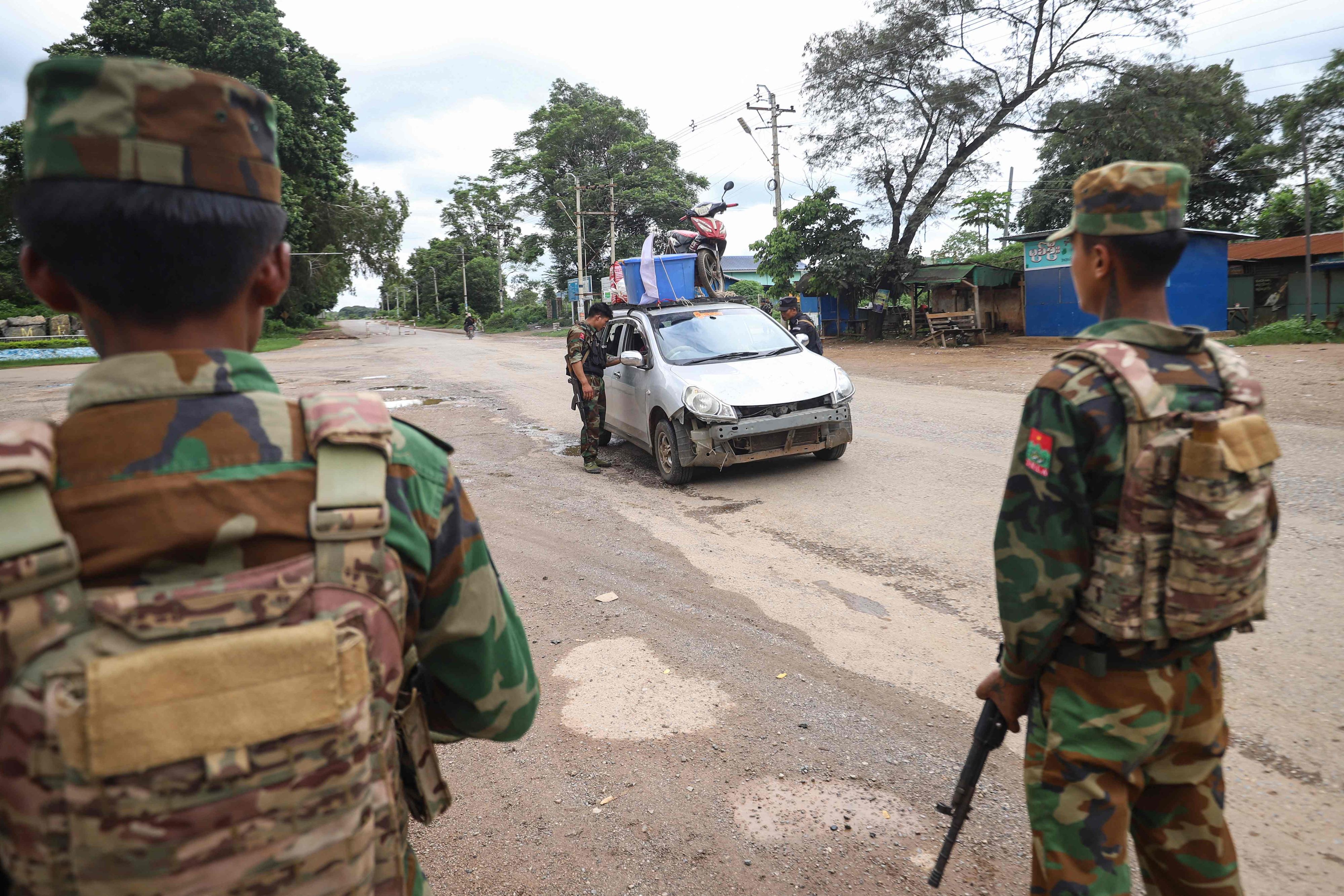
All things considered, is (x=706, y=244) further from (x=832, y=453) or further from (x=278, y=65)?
(x=278, y=65)

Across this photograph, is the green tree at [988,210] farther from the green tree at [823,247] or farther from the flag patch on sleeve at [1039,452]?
the flag patch on sleeve at [1039,452]

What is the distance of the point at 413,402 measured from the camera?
14617 mm

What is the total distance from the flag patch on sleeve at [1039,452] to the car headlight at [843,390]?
553 centimetres

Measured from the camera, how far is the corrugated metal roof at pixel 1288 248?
2447 cm

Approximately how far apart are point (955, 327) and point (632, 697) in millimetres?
22549

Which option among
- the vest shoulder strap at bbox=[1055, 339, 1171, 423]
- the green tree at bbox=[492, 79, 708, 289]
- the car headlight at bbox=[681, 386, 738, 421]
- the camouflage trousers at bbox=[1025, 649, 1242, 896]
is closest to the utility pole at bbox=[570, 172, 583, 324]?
the green tree at bbox=[492, 79, 708, 289]

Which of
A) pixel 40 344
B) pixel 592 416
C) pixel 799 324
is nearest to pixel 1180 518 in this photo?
pixel 592 416

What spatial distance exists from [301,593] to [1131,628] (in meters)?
1.60

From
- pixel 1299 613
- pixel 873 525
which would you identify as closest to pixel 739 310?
pixel 873 525

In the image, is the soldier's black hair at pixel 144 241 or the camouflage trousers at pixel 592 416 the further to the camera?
the camouflage trousers at pixel 592 416

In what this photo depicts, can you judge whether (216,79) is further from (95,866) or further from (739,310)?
(739,310)

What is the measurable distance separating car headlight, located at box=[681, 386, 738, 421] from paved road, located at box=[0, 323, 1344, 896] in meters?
0.69

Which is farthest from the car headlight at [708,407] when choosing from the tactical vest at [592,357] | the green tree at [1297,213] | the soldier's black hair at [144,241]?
the green tree at [1297,213]

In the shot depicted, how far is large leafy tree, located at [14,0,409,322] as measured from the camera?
118 ft
